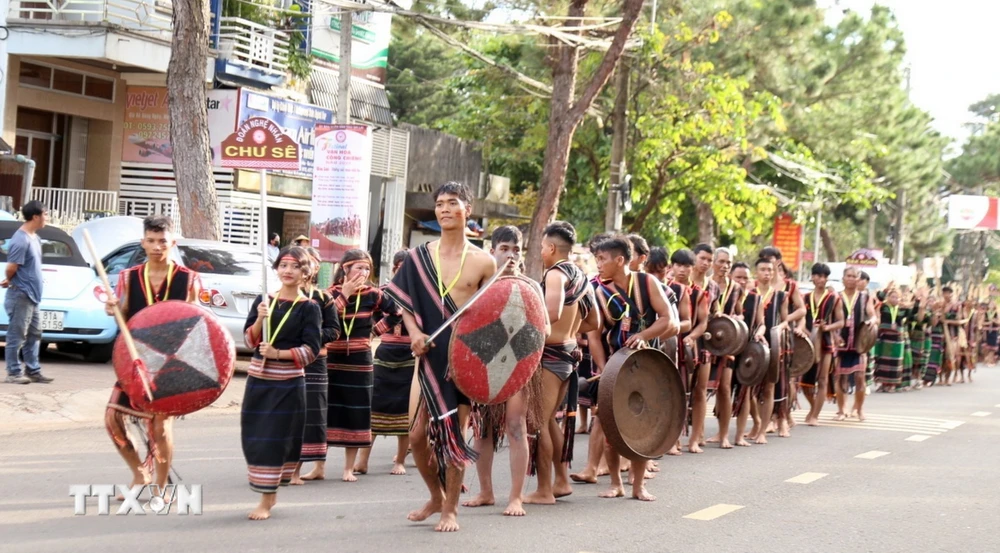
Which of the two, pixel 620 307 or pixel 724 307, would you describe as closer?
pixel 620 307

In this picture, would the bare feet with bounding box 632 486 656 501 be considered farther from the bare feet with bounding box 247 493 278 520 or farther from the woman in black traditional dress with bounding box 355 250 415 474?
the bare feet with bounding box 247 493 278 520

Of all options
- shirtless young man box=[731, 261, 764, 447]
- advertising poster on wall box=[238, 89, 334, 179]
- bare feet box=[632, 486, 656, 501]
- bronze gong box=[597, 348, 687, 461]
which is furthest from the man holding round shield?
advertising poster on wall box=[238, 89, 334, 179]

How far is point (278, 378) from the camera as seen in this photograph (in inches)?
284

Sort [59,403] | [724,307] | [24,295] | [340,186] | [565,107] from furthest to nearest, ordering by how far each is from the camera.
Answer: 1. [565,107]
2. [340,186]
3. [24,295]
4. [724,307]
5. [59,403]

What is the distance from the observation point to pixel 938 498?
30.1ft

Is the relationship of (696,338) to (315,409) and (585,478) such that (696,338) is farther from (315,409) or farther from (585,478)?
(315,409)

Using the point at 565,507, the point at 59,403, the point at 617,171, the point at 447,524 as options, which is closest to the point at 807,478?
the point at 565,507

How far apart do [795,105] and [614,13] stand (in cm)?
1062

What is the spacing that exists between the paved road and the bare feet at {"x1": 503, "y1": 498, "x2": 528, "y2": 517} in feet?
0.23

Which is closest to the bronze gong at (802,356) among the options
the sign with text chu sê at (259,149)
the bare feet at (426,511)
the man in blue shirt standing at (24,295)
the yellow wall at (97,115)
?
the sign with text chu sê at (259,149)

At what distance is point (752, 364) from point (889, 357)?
910 centimetres

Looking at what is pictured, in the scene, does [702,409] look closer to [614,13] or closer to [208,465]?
[208,465]

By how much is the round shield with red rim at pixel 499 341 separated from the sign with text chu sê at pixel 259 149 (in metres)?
6.80

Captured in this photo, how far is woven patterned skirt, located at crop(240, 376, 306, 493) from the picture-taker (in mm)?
7031
